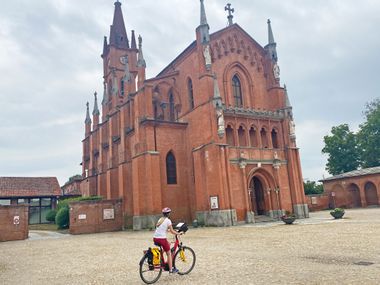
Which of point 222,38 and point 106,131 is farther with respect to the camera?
point 106,131

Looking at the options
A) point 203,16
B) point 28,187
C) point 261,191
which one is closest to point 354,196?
point 261,191

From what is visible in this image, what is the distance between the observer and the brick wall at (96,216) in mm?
29275

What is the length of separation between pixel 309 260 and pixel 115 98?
3749 cm

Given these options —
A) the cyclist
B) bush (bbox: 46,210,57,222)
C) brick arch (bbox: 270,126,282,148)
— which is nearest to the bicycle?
the cyclist

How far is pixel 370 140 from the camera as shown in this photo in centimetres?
5278

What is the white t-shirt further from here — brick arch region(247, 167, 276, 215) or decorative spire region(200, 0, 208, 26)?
decorative spire region(200, 0, 208, 26)

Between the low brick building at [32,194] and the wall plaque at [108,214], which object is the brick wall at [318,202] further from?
the low brick building at [32,194]

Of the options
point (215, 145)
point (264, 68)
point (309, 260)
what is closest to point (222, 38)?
point (264, 68)

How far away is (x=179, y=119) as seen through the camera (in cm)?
3466

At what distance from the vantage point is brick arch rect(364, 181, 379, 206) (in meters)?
44.5

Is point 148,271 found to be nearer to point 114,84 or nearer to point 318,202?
point 114,84

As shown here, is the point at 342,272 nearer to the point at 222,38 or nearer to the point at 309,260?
the point at 309,260

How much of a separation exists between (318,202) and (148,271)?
43664 mm

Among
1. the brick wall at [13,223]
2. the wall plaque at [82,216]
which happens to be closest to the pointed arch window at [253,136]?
the wall plaque at [82,216]
